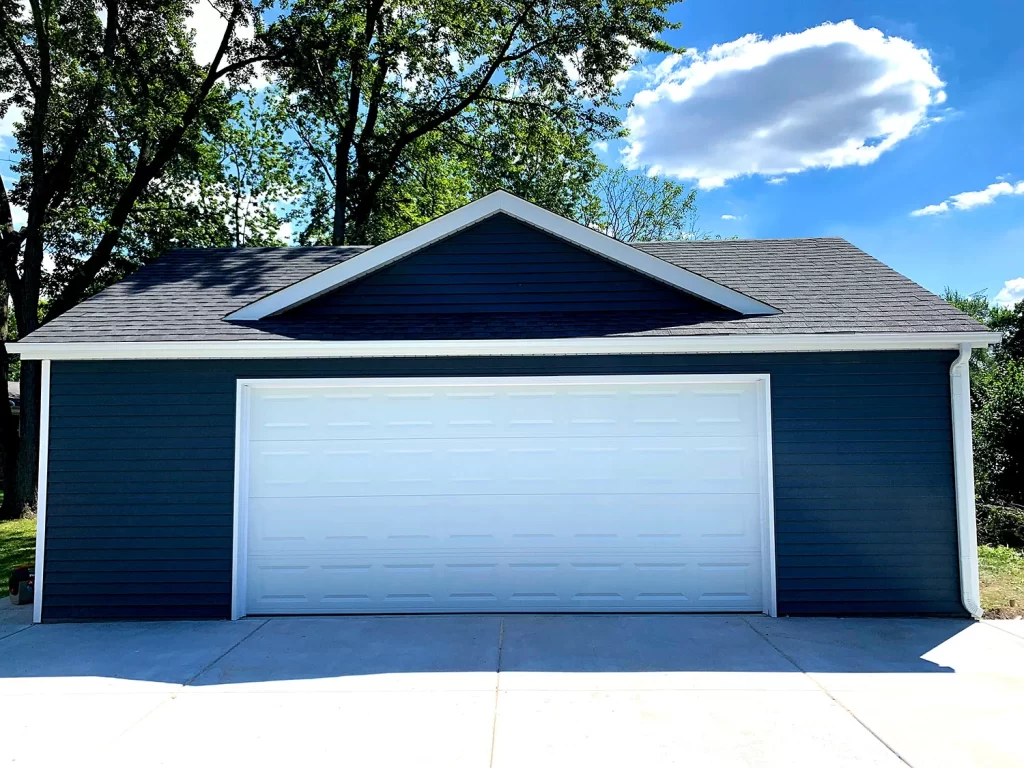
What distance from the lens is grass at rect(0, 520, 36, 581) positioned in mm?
9270

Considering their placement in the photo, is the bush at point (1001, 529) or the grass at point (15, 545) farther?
the bush at point (1001, 529)

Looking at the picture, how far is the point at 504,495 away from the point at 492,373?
1.20m

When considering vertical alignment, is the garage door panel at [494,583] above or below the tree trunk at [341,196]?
below

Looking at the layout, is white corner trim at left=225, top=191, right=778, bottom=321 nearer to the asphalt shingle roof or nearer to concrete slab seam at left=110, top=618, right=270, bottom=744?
the asphalt shingle roof

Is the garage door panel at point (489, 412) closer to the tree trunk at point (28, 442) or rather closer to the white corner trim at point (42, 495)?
the white corner trim at point (42, 495)

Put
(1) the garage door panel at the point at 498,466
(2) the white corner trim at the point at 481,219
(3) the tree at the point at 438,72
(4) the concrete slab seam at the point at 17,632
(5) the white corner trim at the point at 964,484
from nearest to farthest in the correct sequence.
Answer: (4) the concrete slab seam at the point at 17,632 → (5) the white corner trim at the point at 964,484 → (1) the garage door panel at the point at 498,466 → (2) the white corner trim at the point at 481,219 → (3) the tree at the point at 438,72

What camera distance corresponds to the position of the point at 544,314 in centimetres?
710

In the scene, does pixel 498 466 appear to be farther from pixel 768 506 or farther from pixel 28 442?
pixel 28 442

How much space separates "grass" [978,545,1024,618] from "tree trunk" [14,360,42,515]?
15790mm

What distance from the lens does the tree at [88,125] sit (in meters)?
13.6

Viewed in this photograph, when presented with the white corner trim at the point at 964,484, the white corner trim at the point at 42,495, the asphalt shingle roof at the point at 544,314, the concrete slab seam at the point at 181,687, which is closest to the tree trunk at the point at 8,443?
the asphalt shingle roof at the point at 544,314

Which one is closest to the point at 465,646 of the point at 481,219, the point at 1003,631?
the point at 481,219

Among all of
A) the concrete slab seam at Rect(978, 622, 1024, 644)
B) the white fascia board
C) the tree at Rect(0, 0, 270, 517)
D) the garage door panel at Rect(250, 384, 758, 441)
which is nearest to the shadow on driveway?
Answer: the concrete slab seam at Rect(978, 622, 1024, 644)

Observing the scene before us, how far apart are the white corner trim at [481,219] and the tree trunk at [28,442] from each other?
9395 millimetres
